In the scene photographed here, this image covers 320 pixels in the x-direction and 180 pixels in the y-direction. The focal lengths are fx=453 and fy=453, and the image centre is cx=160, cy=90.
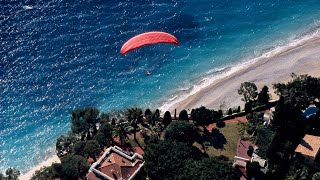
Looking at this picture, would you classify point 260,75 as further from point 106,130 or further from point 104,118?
point 106,130

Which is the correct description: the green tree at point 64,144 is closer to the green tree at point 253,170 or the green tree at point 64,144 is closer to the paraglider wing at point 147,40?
the paraglider wing at point 147,40

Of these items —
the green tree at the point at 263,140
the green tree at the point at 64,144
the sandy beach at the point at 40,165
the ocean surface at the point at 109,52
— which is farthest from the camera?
the ocean surface at the point at 109,52

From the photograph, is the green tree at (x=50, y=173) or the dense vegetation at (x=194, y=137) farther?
the green tree at (x=50, y=173)

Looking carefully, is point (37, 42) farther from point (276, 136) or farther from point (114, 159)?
point (276, 136)

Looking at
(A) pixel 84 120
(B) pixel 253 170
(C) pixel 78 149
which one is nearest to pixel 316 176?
(B) pixel 253 170

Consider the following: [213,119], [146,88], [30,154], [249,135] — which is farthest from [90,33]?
[249,135]

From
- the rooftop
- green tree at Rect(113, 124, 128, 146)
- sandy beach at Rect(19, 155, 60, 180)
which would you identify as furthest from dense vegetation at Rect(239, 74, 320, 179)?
sandy beach at Rect(19, 155, 60, 180)

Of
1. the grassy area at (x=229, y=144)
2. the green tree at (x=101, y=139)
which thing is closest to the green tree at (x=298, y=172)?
the grassy area at (x=229, y=144)
